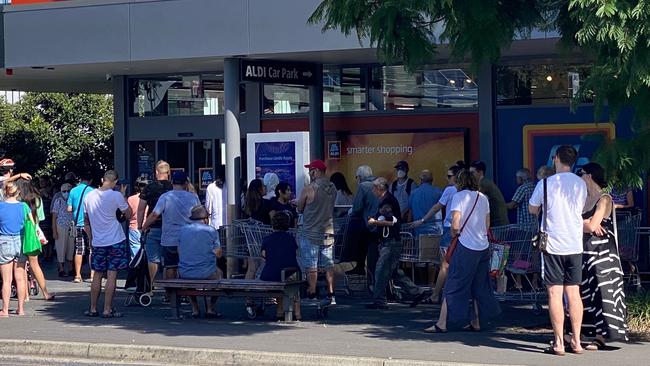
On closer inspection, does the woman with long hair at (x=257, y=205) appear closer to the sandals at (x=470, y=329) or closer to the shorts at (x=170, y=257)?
the shorts at (x=170, y=257)

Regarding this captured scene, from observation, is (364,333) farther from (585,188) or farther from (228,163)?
(228,163)

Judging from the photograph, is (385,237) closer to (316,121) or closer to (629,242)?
(629,242)

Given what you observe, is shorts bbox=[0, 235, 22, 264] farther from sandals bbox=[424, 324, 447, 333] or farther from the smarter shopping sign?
the smarter shopping sign

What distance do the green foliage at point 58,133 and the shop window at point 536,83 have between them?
13239 millimetres

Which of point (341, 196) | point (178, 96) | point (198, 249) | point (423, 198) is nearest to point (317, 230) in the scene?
point (198, 249)

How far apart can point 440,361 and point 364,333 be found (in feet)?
7.31

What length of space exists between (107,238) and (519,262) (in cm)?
519

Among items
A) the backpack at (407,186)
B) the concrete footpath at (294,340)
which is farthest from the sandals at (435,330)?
the backpack at (407,186)

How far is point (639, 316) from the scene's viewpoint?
12.4 metres

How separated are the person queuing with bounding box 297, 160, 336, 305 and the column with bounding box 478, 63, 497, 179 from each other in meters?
4.77

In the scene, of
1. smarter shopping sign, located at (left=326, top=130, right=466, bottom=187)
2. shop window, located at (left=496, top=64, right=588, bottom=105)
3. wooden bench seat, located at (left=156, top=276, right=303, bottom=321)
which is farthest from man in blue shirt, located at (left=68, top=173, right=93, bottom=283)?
shop window, located at (left=496, top=64, right=588, bottom=105)

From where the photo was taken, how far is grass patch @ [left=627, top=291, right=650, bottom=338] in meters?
12.3

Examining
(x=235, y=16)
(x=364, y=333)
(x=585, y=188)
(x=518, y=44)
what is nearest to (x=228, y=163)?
(x=235, y=16)

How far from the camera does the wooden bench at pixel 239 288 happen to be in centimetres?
1357
